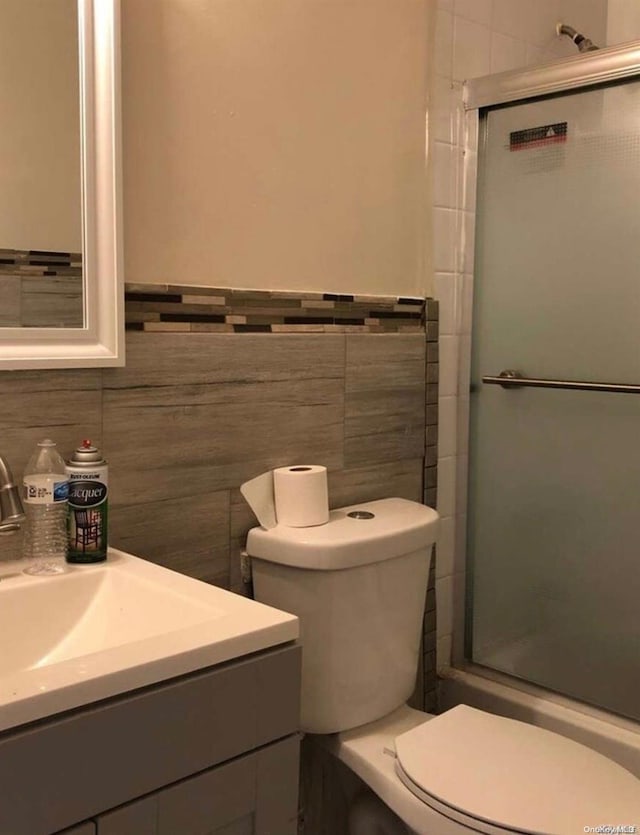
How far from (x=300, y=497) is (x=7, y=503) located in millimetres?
544

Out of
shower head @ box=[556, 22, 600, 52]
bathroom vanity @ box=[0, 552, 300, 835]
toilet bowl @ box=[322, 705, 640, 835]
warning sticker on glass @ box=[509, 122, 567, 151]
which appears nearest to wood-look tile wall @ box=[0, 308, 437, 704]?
bathroom vanity @ box=[0, 552, 300, 835]

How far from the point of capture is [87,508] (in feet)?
4.04

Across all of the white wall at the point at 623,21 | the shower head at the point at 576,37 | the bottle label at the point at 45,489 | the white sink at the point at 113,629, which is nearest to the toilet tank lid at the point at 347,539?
the white sink at the point at 113,629

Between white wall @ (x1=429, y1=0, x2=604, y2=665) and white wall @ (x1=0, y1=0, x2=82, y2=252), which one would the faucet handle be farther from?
white wall @ (x1=429, y1=0, x2=604, y2=665)

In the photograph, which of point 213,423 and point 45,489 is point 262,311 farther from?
point 45,489

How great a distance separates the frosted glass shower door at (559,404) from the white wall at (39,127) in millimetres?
1040

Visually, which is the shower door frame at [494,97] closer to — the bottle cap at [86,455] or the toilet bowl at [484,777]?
the toilet bowl at [484,777]

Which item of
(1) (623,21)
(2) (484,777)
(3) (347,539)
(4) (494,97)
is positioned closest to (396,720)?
(2) (484,777)

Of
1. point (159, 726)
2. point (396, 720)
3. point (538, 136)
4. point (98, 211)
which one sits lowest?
point (396, 720)

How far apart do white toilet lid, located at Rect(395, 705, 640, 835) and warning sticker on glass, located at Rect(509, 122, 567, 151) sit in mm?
1216

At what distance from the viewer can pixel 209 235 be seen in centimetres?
148

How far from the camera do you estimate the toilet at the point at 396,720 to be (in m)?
Result: 1.32

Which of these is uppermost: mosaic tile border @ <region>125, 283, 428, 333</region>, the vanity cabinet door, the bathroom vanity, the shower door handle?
mosaic tile border @ <region>125, 283, 428, 333</region>

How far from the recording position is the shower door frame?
1779mm
